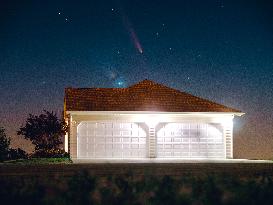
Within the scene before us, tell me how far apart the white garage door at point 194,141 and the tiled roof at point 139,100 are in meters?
0.94

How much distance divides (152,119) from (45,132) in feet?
19.2

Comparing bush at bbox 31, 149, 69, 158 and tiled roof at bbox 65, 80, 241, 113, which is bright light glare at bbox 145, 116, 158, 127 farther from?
bush at bbox 31, 149, 69, 158

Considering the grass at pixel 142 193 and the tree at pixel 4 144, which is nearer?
the grass at pixel 142 193

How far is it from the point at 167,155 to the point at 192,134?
165 cm

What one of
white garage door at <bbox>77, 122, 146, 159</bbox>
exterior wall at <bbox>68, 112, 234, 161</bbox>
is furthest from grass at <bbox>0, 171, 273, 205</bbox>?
white garage door at <bbox>77, 122, 146, 159</bbox>

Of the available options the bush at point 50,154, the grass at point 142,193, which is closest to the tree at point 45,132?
the bush at point 50,154

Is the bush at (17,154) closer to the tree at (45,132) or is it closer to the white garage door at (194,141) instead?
the tree at (45,132)

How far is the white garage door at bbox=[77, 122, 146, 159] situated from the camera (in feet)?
99.5

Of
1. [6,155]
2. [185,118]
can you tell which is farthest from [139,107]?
[6,155]

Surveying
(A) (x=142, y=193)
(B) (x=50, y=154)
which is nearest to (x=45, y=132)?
(B) (x=50, y=154)

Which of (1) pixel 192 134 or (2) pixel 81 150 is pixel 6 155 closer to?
(2) pixel 81 150

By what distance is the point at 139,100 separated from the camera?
31938 millimetres

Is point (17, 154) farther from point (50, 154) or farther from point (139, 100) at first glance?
point (139, 100)

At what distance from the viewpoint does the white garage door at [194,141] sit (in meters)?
31.2
